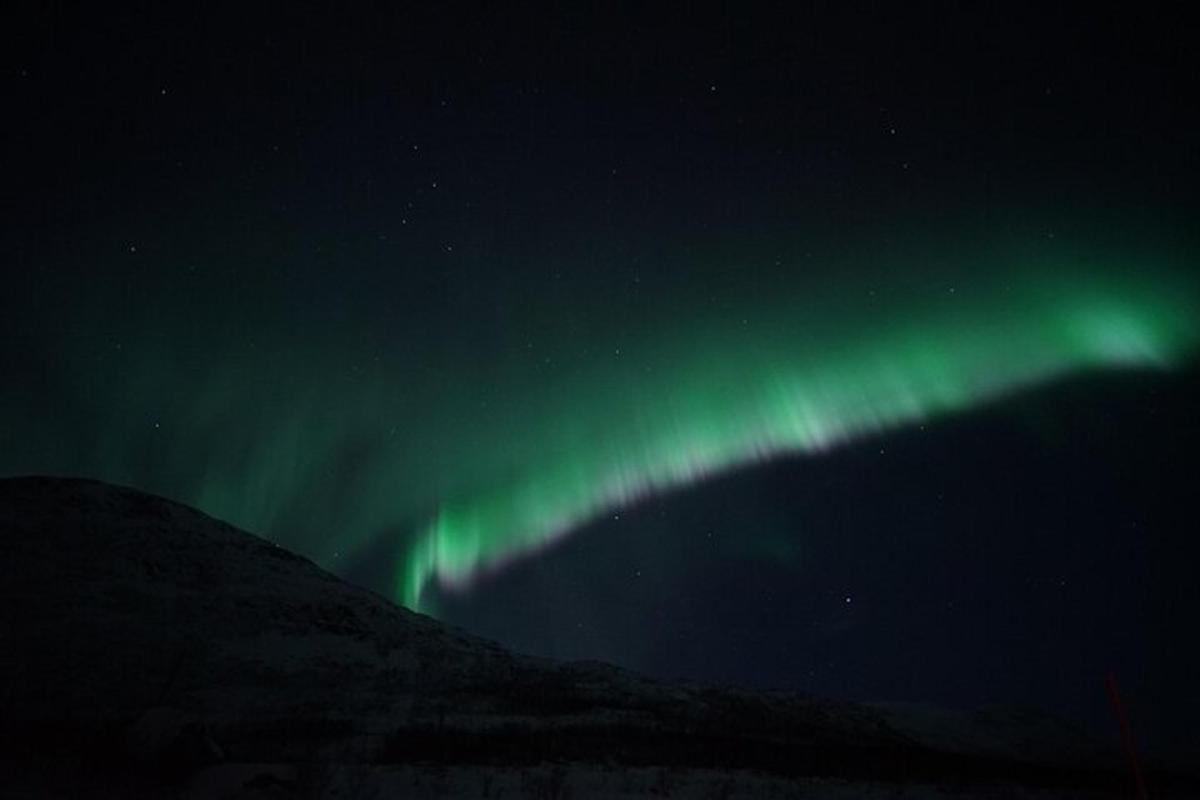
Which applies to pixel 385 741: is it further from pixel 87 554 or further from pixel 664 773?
pixel 87 554

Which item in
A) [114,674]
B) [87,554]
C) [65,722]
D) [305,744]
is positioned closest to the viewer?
[305,744]

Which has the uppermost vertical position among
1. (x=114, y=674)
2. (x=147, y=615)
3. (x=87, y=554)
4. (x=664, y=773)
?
(x=87, y=554)

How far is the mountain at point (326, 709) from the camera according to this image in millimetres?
16922

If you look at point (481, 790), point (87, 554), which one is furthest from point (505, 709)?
point (87, 554)

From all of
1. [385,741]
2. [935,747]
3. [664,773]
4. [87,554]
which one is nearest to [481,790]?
[664,773]

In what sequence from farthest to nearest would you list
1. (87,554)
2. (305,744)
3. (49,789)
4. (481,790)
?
(87,554)
(305,744)
(481,790)
(49,789)

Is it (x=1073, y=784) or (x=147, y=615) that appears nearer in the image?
(x=1073, y=784)

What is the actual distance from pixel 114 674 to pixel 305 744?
58.2ft

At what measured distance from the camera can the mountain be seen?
1692cm

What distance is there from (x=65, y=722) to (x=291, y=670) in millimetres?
16056

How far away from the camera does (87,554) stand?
4866 centimetres

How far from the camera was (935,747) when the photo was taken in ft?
134

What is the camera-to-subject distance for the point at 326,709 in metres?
32.7

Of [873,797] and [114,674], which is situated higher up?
[114,674]
